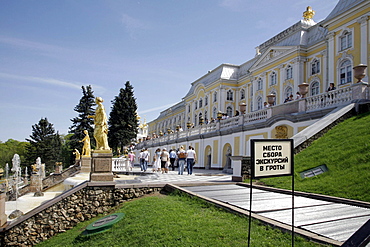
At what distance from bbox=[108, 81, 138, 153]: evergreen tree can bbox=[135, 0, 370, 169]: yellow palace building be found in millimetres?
2964

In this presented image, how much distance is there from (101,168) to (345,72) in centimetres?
2395

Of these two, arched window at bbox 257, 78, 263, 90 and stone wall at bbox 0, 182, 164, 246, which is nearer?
stone wall at bbox 0, 182, 164, 246

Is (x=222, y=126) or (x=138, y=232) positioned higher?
(x=222, y=126)

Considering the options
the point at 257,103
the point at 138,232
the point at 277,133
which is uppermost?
the point at 257,103

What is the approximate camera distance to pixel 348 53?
26.3 metres

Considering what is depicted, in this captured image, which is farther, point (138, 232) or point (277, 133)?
point (277, 133)

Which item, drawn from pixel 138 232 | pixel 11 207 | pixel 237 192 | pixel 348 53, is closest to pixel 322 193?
pixel 237 192

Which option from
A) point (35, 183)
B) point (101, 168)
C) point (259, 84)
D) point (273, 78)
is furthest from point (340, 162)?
point (259, 84)

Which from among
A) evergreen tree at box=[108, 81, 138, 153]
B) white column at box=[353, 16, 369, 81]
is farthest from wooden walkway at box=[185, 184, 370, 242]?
evergreen tree at box=[108, 81, 138, 153]

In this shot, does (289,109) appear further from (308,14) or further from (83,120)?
(83,120)

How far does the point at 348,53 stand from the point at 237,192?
22.3 metres

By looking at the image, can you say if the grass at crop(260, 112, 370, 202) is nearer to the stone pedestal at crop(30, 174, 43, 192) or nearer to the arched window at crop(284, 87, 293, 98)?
the stone pedestal at crop(30, 174, 43, 192)

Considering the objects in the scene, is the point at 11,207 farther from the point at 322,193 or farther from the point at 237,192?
the point at 322,193

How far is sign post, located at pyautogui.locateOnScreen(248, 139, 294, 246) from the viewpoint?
15.1ft
